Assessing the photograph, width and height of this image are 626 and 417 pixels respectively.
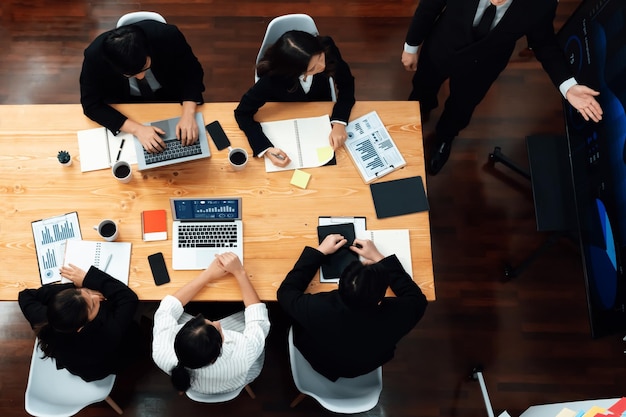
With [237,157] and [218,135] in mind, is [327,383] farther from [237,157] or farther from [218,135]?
[218,135]

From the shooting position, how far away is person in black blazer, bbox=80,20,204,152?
2.11 m

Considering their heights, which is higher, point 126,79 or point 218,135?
point 126,79

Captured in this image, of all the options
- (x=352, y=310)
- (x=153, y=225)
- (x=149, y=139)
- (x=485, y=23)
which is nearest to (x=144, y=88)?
(x=149, y=139)

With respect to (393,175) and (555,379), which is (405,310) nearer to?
(393,175)

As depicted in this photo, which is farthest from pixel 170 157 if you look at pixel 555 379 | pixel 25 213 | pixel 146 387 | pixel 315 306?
pixel 555 379

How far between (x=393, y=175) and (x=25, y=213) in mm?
1712

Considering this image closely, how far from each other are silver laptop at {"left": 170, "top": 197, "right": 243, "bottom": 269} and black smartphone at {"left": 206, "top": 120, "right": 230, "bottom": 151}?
0.28m

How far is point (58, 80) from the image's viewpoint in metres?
3.47

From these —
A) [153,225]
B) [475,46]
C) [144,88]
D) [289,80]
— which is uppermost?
[475,46]

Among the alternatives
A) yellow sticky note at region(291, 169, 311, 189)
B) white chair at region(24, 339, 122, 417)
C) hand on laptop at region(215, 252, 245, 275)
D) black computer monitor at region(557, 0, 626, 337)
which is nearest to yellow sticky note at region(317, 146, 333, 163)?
yellow sticky note at region(291, 169, 311, 189)

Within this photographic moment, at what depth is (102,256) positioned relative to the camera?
7.24 ft

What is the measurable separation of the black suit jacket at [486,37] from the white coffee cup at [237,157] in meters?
1.10

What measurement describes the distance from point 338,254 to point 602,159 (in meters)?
1.23

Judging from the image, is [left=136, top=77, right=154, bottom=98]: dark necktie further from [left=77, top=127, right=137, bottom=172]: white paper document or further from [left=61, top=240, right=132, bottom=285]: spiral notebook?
[left=61, top=240, right=132, bottom=285]: spiral notebook
